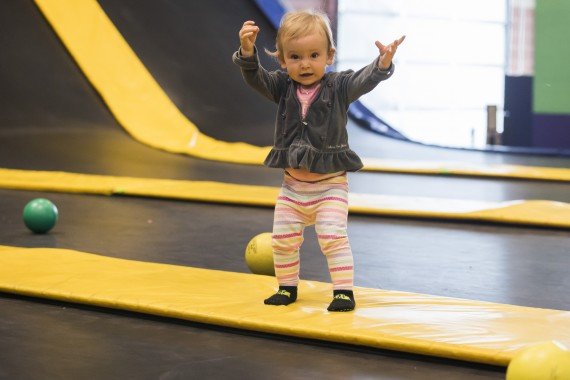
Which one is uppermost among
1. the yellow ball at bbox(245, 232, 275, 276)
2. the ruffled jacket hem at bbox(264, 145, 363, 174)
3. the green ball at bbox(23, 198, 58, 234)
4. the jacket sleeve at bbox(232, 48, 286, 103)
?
the jacket sleeve at bbox(232, 48, 286, 103)

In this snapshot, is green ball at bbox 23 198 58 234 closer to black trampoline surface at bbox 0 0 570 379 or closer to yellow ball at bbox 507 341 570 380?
black trampoline surface at bbox 0 0 570 379

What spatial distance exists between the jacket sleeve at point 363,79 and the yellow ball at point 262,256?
2.42ft

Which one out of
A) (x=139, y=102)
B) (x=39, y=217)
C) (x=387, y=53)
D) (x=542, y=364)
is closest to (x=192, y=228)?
(x=39, y=217)

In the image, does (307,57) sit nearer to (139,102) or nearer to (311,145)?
(311,145)

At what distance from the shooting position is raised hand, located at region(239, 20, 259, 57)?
314 cm

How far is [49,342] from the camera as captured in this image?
281cm

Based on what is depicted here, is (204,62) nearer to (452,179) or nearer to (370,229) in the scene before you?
(452,179)

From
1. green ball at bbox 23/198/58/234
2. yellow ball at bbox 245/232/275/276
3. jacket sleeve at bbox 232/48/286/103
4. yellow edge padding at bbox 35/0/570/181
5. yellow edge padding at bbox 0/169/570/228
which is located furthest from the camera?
yellow edge padding at bbox 35/0/570/181

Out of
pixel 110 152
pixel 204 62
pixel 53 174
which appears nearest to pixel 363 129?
pixel 204 62

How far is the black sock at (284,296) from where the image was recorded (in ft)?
10.3

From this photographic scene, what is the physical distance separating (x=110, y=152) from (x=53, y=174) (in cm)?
98

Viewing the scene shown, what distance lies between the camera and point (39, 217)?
4.73m

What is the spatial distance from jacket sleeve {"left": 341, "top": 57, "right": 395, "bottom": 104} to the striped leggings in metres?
0.28

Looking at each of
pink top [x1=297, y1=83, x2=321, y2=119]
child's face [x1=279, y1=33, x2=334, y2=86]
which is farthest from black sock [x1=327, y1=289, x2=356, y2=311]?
child's face [x1=279, y1=33, x2=334, y2=86]
